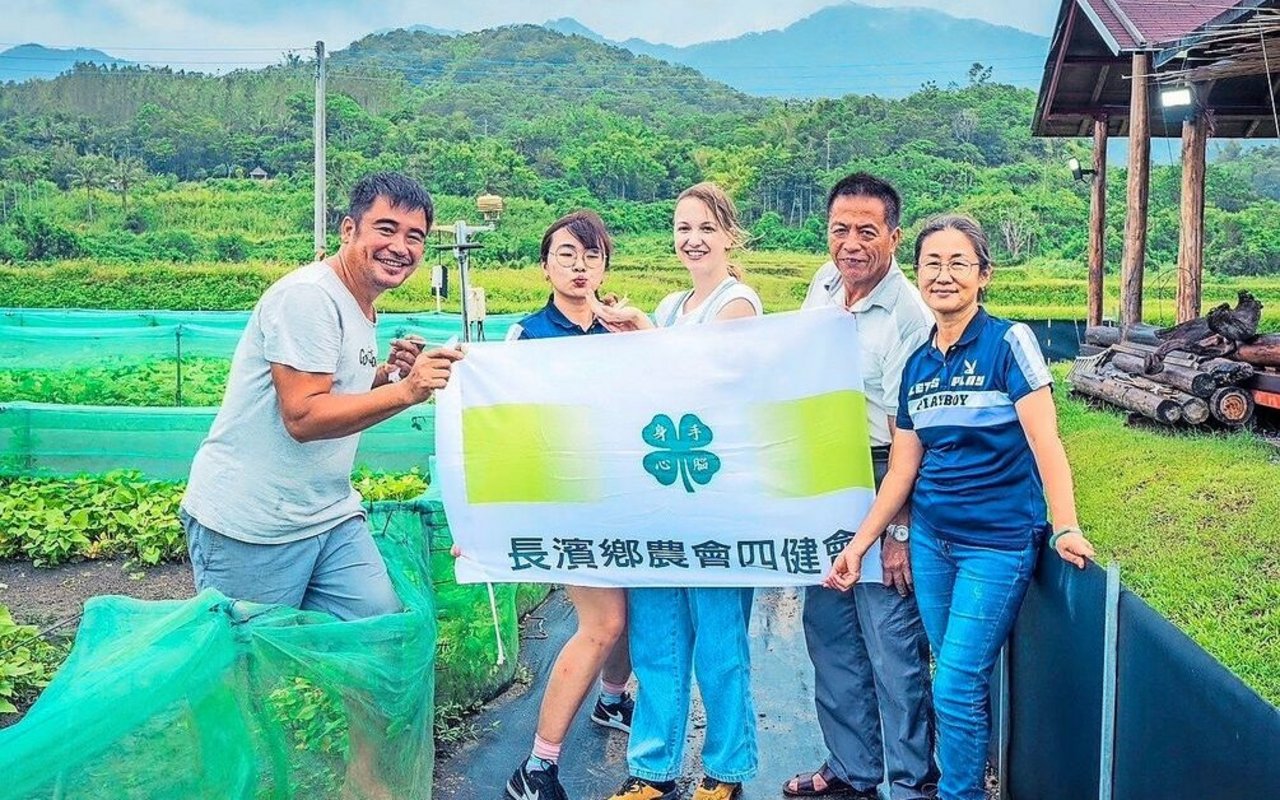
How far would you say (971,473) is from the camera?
2.94 meters

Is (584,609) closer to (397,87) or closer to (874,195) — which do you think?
(874,195)

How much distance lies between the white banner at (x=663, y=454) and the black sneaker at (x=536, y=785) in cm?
58

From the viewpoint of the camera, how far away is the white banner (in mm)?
3385

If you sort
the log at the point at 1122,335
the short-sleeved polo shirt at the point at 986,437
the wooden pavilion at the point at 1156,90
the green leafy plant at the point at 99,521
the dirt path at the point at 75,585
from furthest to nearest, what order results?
the log at the point at 1122,335, the wooden pavilion at the point at 1156,90, the green leafy plant at the point at 99,521, the dirt path at the point at 75,585, the short-sleeved polo shirt at the point at 986,437

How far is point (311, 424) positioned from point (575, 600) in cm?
111

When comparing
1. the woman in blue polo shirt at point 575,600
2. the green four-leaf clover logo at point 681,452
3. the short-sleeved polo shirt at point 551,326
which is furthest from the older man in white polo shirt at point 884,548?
the short-sleeved polo shirt at point 551,326

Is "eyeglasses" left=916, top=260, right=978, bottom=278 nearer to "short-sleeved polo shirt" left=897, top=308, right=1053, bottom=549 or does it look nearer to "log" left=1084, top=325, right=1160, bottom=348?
"short-sleeved polo shirt" left=897, top=308, right=1053, bottom=549

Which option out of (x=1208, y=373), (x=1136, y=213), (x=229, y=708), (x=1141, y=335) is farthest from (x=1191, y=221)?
(x=229, y=708)

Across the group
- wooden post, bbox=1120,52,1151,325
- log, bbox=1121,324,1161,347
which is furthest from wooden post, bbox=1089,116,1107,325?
log, bbox=1121,324,1161,347

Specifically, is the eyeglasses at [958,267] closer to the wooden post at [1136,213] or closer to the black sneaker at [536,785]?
the black sneaker at [536,785]

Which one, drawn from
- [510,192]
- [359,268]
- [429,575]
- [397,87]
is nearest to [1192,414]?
[429,575]

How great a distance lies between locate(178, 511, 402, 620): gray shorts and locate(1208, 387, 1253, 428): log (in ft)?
27.1

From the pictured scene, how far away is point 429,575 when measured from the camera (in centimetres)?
384

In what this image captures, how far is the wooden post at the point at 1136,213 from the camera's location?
502 inches
